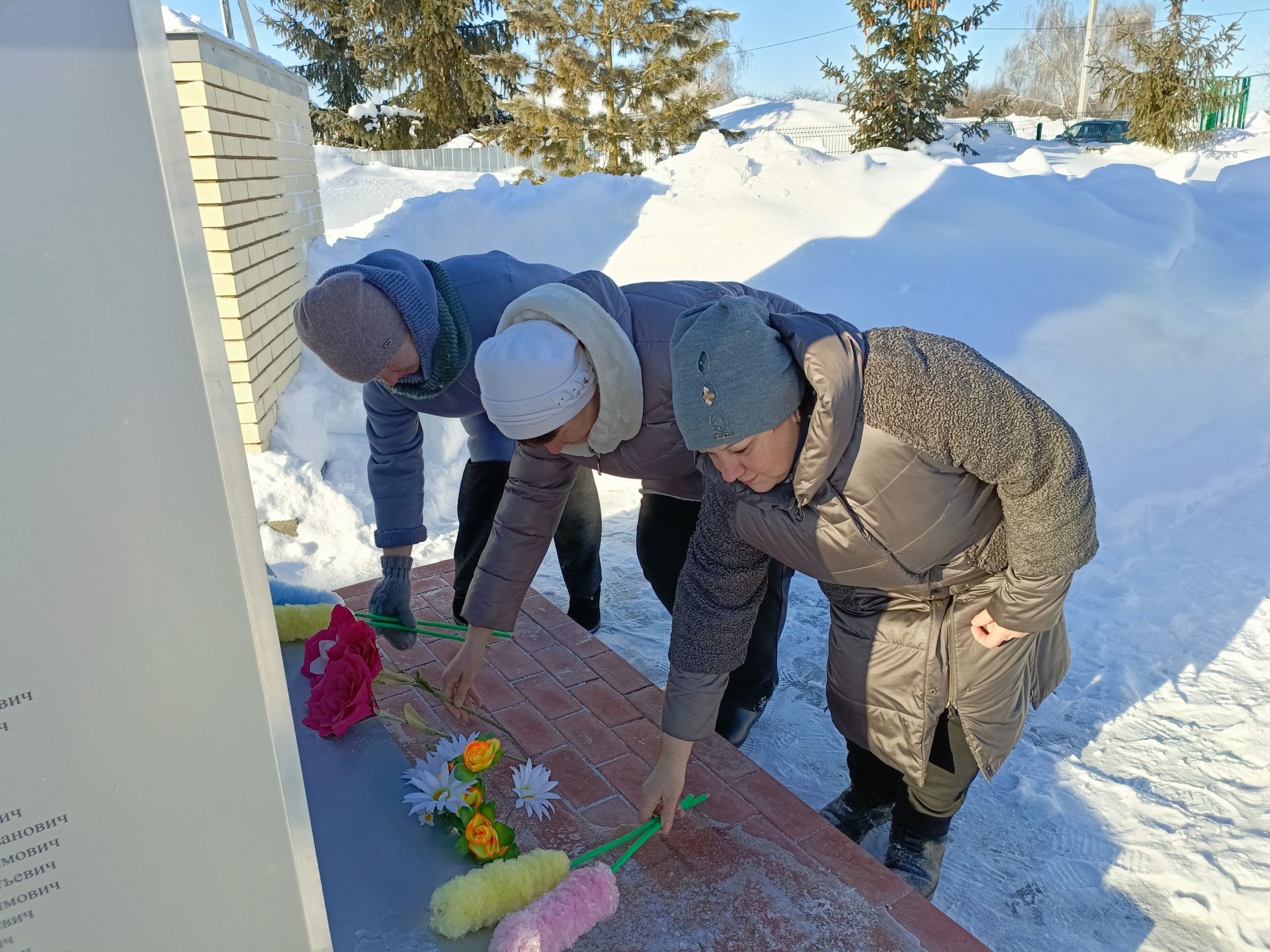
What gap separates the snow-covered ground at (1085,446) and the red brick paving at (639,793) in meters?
0.59

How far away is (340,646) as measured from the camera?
2.01m

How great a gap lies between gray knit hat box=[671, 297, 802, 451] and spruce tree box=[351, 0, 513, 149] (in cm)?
2197

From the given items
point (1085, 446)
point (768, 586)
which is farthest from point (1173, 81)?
point (768, 586)

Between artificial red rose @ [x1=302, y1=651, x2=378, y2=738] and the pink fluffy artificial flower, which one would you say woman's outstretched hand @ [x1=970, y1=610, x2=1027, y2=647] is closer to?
the pink fluffy artificial flower

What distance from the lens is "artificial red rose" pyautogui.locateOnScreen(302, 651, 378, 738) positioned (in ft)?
6.37

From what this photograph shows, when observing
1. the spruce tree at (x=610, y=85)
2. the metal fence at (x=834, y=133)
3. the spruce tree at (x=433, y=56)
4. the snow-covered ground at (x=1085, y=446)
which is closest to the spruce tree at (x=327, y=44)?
the spruce tree at (x=433, y=56)

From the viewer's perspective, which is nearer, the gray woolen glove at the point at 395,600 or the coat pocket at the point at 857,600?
the coat pocket at the point at 857,600

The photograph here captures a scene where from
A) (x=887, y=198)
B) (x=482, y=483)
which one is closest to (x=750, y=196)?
(x=887, y=198)

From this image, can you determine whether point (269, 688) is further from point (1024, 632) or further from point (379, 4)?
point (379, 4)

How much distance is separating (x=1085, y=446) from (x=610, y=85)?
50.8 feet

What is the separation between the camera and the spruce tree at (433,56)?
2055 cm

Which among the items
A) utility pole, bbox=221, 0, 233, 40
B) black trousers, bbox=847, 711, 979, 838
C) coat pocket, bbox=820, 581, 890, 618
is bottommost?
black trousers, bbox=847, 711, 979, 838

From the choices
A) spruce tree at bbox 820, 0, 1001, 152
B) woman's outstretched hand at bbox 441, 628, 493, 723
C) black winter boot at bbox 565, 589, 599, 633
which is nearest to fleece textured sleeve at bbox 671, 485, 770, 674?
woman's outstretched hand at bbox 441, 628, 493, 723

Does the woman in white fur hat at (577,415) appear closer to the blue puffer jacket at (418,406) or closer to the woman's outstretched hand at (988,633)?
A: the blue puffer jacket at (418,406)
